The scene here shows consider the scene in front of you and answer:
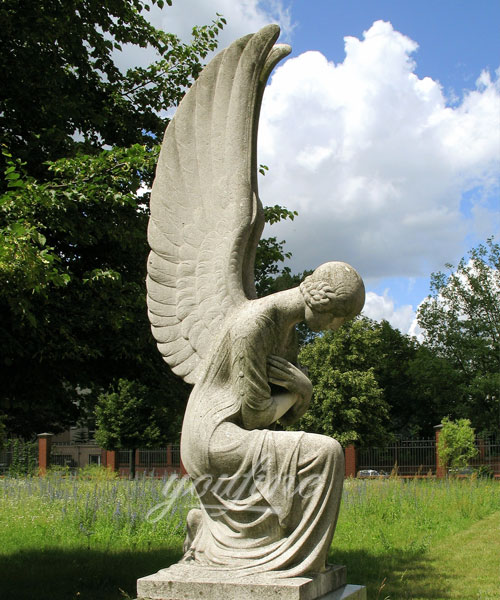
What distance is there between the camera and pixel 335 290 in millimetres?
4160

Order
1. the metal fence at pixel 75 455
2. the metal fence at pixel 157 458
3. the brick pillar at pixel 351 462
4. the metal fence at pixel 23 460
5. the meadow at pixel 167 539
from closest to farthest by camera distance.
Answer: the meadow at pixel 167 539 < the metal fence at pixel 23 460 < the brick pillar at pixel 351 462 < the metal fence at pixel 157 458 < the metal fence at pixel 75 455

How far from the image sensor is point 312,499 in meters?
3.84

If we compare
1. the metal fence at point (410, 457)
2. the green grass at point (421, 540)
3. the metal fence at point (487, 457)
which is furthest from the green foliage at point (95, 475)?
the metal fence at point (487, 457)

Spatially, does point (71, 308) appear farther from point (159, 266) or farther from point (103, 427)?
point (103, 427)

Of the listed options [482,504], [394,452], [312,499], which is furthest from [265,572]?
[394,452]

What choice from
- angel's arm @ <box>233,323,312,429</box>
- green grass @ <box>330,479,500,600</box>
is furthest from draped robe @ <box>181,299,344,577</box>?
green grass @ <box>330,479,500,600</box>

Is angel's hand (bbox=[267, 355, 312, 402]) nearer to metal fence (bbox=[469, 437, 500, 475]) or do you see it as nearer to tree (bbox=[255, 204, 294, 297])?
tree (bbox=[255, 204, 294, 297])

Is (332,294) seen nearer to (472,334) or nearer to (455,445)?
(455,445)

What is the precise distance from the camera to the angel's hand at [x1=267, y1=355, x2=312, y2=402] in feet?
13.8

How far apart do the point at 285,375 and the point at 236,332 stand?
16.3 inches

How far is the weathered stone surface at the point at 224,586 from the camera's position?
11.6 feet

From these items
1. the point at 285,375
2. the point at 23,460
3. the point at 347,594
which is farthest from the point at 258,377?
the point at 23,460

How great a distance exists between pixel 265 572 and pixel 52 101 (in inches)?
261

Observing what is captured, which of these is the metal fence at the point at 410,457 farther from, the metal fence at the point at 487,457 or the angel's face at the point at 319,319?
the angel's face at the point at 319,319
